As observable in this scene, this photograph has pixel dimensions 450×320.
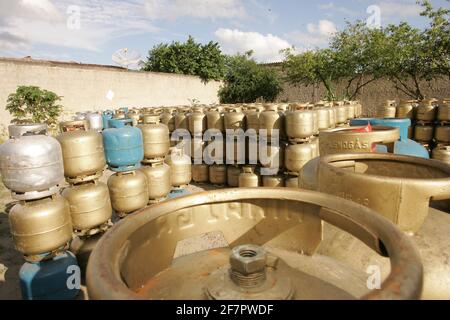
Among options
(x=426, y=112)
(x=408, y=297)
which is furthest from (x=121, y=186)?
(x=426, y=112)

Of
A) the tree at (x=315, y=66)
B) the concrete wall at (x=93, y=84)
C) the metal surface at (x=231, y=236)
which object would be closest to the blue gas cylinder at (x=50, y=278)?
the metal surface at (x=231, y=236)

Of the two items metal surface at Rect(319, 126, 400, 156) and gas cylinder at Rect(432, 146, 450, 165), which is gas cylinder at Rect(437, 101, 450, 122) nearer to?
gas cylinder at Rect(432, 146, 450, 165)

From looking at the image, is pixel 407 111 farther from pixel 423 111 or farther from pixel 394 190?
pixel 394 190

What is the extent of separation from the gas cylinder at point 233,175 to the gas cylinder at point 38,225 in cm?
370

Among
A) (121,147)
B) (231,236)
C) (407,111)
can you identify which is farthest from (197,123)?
(407,111)

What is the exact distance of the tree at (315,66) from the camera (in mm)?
16938

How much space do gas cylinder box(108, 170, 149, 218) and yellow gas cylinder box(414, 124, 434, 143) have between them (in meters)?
6.33

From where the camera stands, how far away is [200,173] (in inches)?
259

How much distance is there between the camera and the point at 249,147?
221 inches

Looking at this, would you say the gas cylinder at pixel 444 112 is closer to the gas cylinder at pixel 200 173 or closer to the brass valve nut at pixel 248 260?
the gas cylinder at pixel 200 173

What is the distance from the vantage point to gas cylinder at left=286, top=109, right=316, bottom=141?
490cm

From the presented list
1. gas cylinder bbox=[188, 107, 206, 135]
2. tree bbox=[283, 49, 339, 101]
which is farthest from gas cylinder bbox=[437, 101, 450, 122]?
tree bbox=[283, 49, 339, 101]
